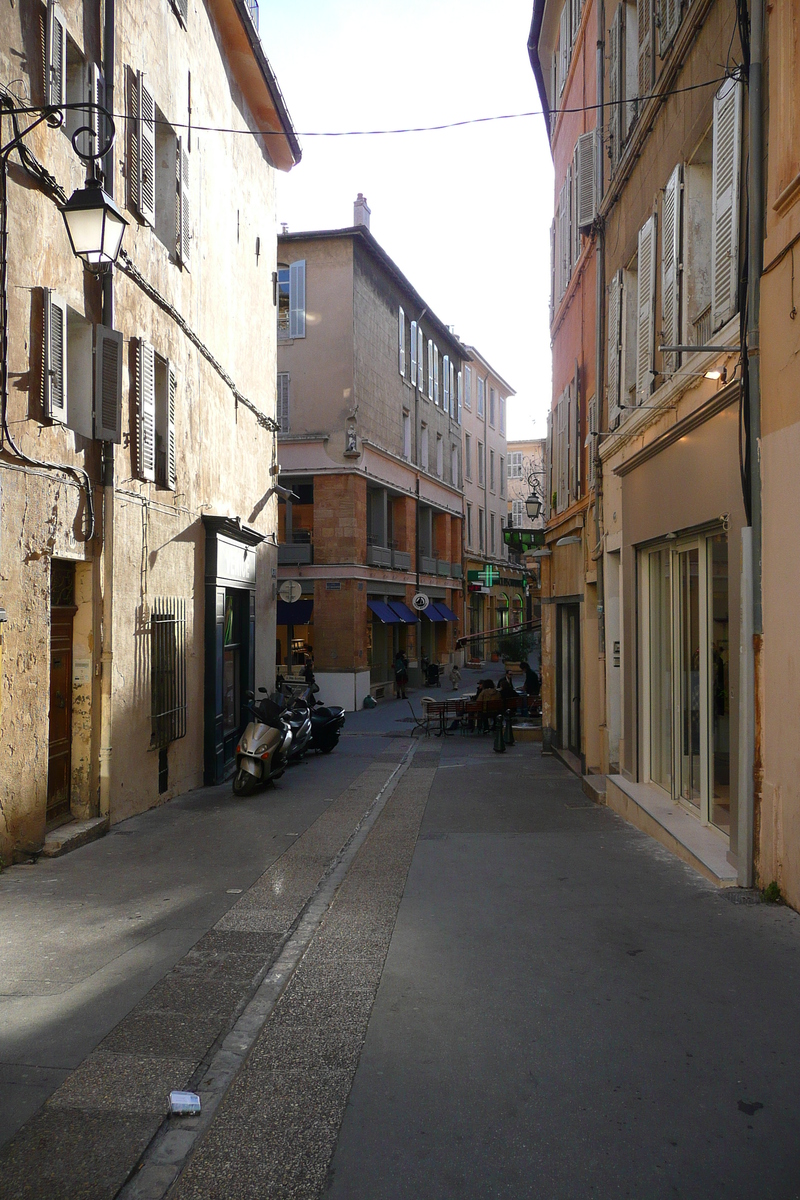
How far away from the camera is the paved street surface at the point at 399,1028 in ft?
10.3

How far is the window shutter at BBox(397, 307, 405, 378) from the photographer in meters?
32.4

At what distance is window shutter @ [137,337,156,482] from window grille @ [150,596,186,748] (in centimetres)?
151

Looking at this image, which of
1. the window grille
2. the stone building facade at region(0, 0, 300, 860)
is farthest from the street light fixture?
the window grille

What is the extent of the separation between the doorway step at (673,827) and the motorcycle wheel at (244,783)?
4.29m

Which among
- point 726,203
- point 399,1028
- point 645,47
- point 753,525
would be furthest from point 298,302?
point 399,1028

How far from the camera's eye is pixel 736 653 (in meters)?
6.56

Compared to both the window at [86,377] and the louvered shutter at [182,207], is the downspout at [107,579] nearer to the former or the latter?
the window at [86,377]

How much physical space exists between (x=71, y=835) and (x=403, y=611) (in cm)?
2409

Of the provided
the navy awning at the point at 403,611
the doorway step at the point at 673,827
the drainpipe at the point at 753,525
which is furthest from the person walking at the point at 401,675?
the drainpipe at the point at 753,525

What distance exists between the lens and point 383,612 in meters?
29.5

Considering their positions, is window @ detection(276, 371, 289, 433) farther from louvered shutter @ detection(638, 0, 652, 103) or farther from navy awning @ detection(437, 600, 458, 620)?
louvered shutter @ detection(638, 0, 652, 103)

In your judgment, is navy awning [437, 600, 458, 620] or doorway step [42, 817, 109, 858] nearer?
doorway step [42, 817, 109, 858]

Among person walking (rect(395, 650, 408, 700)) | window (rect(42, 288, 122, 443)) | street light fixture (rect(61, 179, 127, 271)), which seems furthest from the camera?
person walking (rect(395, 650, 408, 700))

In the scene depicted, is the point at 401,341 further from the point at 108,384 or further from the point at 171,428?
the point at 108,384
